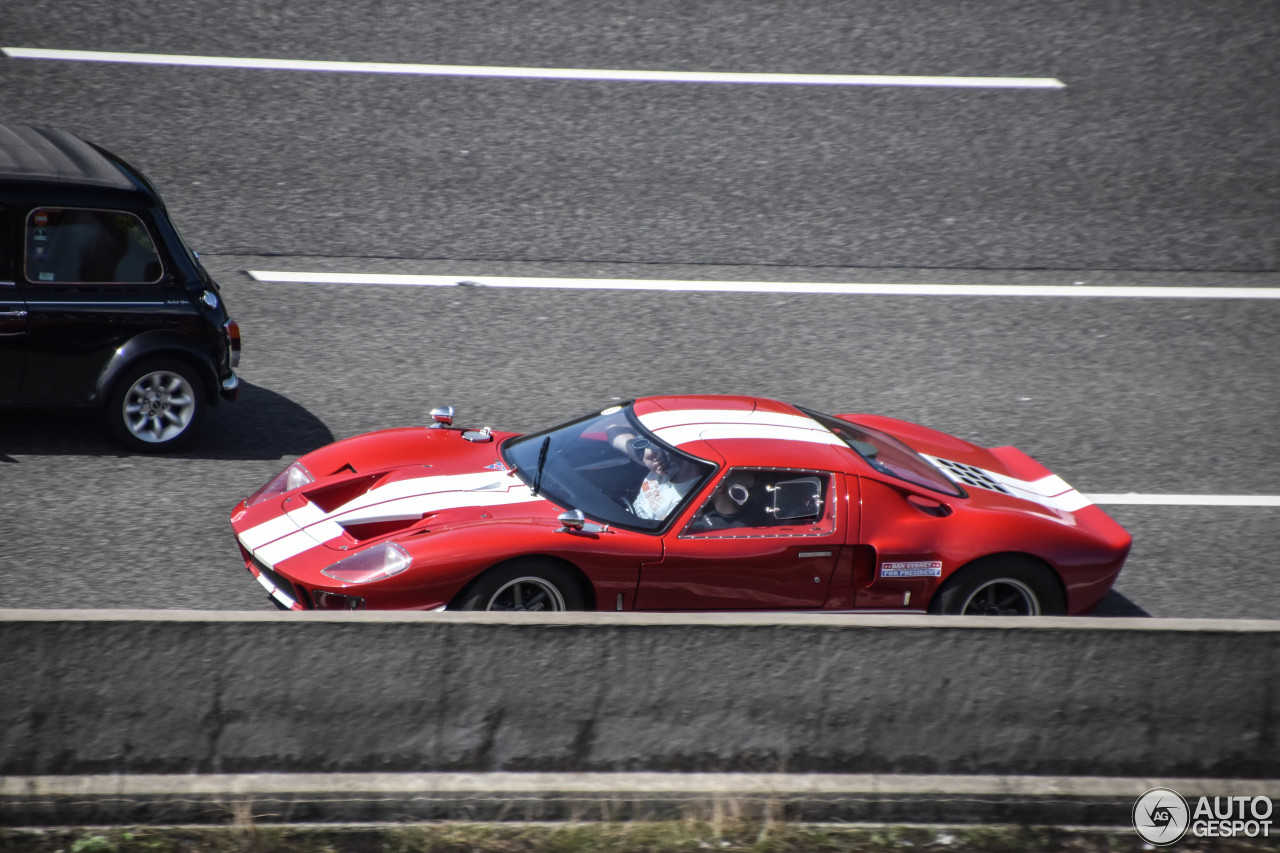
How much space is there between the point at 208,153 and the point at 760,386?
6.08 metres

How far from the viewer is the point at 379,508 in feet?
19.1

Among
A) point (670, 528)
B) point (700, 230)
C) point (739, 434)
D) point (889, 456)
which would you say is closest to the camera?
point (670, 528)

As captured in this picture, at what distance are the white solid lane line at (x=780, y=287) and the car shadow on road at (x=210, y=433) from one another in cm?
205

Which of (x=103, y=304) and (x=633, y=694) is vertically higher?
(x=103, y=304)

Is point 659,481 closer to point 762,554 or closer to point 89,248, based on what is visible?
point 762,554

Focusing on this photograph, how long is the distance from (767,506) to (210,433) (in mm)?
4232

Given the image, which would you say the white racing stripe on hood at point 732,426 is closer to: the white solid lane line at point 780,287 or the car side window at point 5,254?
the car side window at point 5,254

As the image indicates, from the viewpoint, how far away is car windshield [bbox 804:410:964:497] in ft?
20.4

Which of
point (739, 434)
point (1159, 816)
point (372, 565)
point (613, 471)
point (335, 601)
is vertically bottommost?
point (1159, 816)

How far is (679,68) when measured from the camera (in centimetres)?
1339

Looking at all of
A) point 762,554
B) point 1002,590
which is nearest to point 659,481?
point 762,554

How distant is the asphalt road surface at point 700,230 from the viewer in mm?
7680

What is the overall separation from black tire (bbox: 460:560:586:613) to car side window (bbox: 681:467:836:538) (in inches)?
23.7

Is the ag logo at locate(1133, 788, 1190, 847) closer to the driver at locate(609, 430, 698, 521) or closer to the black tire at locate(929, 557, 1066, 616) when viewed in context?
the black tire at locate(929, 557, 1066, 616)
